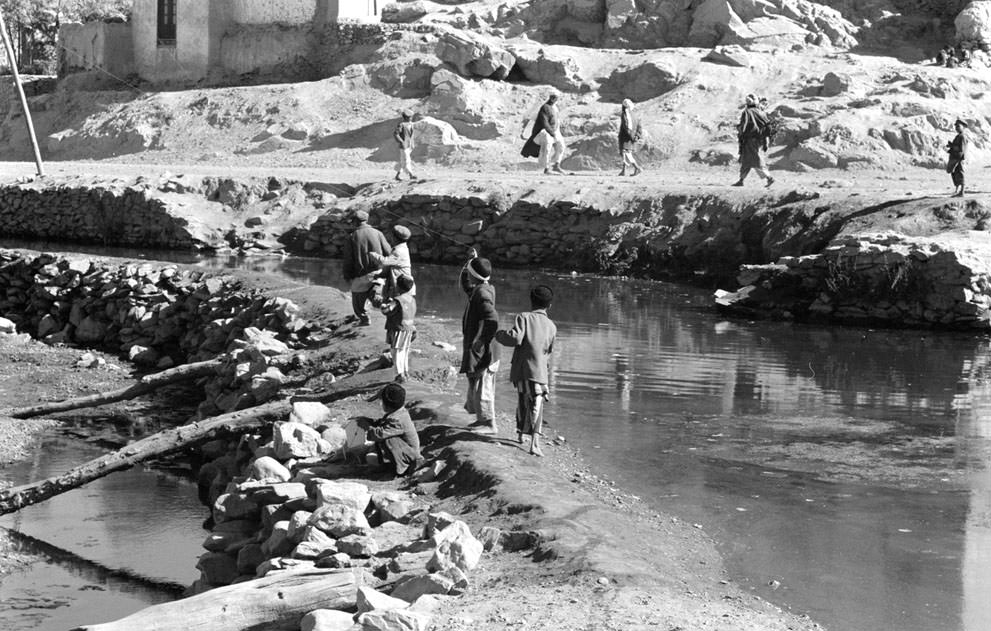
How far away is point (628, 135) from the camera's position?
95.3 feet

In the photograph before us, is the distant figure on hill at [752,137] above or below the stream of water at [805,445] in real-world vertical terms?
above

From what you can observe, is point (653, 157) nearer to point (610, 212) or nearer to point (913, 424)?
point (610, 212)

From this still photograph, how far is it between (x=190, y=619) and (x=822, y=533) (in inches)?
174

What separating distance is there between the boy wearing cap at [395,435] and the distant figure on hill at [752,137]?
16.2 meters

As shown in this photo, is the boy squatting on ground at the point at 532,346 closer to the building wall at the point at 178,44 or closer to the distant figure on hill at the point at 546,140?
the distant figure on hill at the point at 546,140

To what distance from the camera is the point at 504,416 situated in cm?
1305

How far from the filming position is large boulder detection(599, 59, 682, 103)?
35.9 metres

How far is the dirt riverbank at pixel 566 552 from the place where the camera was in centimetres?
754

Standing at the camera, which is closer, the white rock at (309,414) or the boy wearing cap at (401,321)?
the white rock at (309,414)

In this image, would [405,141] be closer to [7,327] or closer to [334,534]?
[7,327]

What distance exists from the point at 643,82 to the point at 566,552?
2882 cm

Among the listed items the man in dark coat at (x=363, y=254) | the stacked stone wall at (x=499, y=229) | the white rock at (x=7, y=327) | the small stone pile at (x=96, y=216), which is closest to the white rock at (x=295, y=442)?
the man in dark coat at (x=363, y=254)

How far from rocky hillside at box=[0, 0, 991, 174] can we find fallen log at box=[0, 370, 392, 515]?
61.5 ft

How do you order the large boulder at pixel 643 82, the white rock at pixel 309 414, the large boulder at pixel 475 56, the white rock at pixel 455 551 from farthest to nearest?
the large boulder at pixel 475 56
the large boulder at pixel 643 82
the white rock at pixel 309 414
the white rock at pixel 455 551
